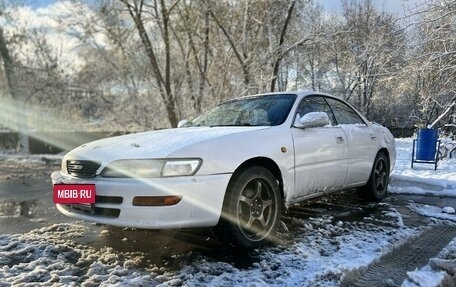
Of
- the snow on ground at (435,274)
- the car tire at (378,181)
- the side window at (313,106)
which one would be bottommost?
the snow on ground at (435,274)

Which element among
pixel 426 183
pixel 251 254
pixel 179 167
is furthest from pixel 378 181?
pixel 179 167

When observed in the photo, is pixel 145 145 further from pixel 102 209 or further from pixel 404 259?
pixel 404 259

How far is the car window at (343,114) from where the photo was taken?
4.93 metres

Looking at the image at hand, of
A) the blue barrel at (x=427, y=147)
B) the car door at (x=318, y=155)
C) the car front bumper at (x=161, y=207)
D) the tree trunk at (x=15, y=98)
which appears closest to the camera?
the car front bumper at (x=161, y=207)

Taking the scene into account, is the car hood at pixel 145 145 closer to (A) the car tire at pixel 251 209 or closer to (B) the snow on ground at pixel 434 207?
(A) the car tire at pixel 251 209

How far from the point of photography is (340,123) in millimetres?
4852

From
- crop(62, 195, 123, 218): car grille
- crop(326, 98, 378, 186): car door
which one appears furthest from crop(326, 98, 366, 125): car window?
crop(62, 195, 123, 218): car grille

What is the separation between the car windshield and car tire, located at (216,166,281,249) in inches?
27.2

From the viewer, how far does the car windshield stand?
411 cm

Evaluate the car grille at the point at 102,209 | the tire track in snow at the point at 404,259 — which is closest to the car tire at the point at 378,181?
the tire track in snow at the point at 404,259

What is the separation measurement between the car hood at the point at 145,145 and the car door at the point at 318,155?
0.53m

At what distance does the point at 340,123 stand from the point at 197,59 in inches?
425

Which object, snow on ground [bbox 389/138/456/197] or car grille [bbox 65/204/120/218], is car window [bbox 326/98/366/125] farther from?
car grille [bbox 65/204/120/218]

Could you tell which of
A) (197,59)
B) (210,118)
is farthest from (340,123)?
(197,59)
